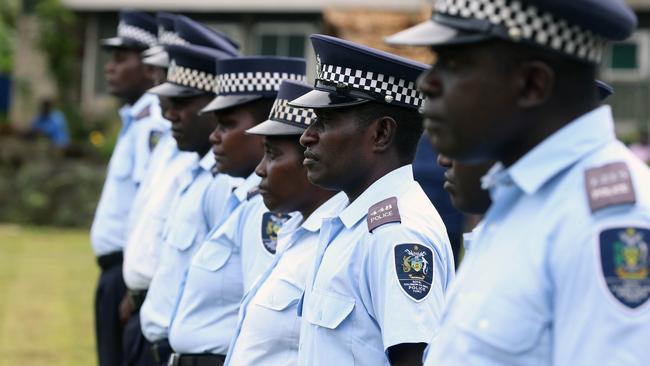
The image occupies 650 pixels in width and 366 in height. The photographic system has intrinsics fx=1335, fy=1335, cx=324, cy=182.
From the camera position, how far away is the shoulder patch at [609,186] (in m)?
2.32

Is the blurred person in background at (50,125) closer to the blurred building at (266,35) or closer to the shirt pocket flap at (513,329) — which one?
the blurred building at (266,35)

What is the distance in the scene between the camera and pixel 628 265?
2266 mm

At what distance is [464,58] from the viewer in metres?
2.54

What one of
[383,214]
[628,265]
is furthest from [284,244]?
[628,265]

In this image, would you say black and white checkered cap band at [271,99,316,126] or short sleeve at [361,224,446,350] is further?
black and white checkered cap band at [271,99,316,126]

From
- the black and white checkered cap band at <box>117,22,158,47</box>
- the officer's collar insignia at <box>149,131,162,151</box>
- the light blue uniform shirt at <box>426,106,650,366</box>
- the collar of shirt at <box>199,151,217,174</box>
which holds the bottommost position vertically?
the officer's collar insignia at <box>149,131,162,151</box>

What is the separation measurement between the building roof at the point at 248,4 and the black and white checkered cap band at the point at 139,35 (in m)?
16.0

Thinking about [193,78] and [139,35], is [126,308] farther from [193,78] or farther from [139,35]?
[139,35]

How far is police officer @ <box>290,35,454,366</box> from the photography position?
355 cm

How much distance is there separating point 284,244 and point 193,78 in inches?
79.4

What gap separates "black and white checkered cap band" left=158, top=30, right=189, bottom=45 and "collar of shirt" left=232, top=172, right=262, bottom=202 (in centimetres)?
150

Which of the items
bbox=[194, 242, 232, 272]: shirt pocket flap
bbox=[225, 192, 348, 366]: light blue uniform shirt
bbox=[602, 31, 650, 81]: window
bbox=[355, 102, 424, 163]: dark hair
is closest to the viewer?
bbox=[355, 102, 424, 163]: dark hair

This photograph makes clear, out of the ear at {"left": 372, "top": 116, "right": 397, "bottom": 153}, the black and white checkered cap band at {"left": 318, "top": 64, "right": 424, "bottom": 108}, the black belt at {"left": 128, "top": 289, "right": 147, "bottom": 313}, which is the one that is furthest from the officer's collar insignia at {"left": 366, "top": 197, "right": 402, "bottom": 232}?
the black belt at {"left": 128, "top": 289, "right": 147, "bottom": 313}

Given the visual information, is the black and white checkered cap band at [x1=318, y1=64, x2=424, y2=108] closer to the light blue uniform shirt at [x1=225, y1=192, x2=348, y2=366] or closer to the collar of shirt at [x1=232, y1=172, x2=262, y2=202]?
the light blue uniform shirt at [x1=225, y1=192, x2=348, y2=366]
